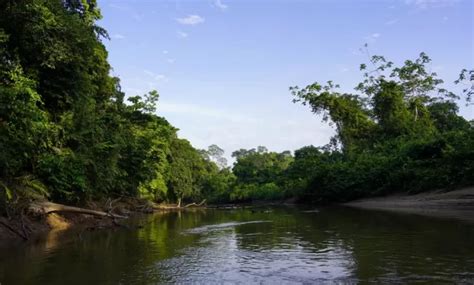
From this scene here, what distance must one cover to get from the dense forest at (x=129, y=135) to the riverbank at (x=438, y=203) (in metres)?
1.35

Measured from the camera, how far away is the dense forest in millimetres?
18438

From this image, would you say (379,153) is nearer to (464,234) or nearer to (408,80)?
(408,80)

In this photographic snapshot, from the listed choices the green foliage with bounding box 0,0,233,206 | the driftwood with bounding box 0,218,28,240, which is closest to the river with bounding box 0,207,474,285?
the driftwood with bounding box 0,218,28,240

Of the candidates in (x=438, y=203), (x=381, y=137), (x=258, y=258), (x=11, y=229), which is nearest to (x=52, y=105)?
(x=11, y=229)

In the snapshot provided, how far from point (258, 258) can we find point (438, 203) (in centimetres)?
1954

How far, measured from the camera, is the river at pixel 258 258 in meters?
9.45

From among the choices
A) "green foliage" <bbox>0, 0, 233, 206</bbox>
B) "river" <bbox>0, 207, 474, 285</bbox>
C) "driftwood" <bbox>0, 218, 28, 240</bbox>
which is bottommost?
"river" <bbox>0, 207, 474, 285</bbox>

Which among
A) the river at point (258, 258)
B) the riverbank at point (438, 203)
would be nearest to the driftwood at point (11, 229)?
the river at point (258, 258)

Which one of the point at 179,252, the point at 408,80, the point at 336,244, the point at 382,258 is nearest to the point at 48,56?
the point at 179,252

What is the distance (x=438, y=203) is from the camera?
1094 inches

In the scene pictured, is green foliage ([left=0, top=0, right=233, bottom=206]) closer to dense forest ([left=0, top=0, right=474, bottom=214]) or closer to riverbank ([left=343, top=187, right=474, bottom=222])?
dense forest ([left=0, top=0, right=474, bottom=214])

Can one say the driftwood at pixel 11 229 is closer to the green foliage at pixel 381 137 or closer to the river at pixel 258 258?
the river at pixel 258 258

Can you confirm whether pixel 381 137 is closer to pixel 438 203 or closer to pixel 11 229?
pixel 438 203

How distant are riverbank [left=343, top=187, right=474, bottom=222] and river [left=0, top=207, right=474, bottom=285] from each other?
668 centimetres
